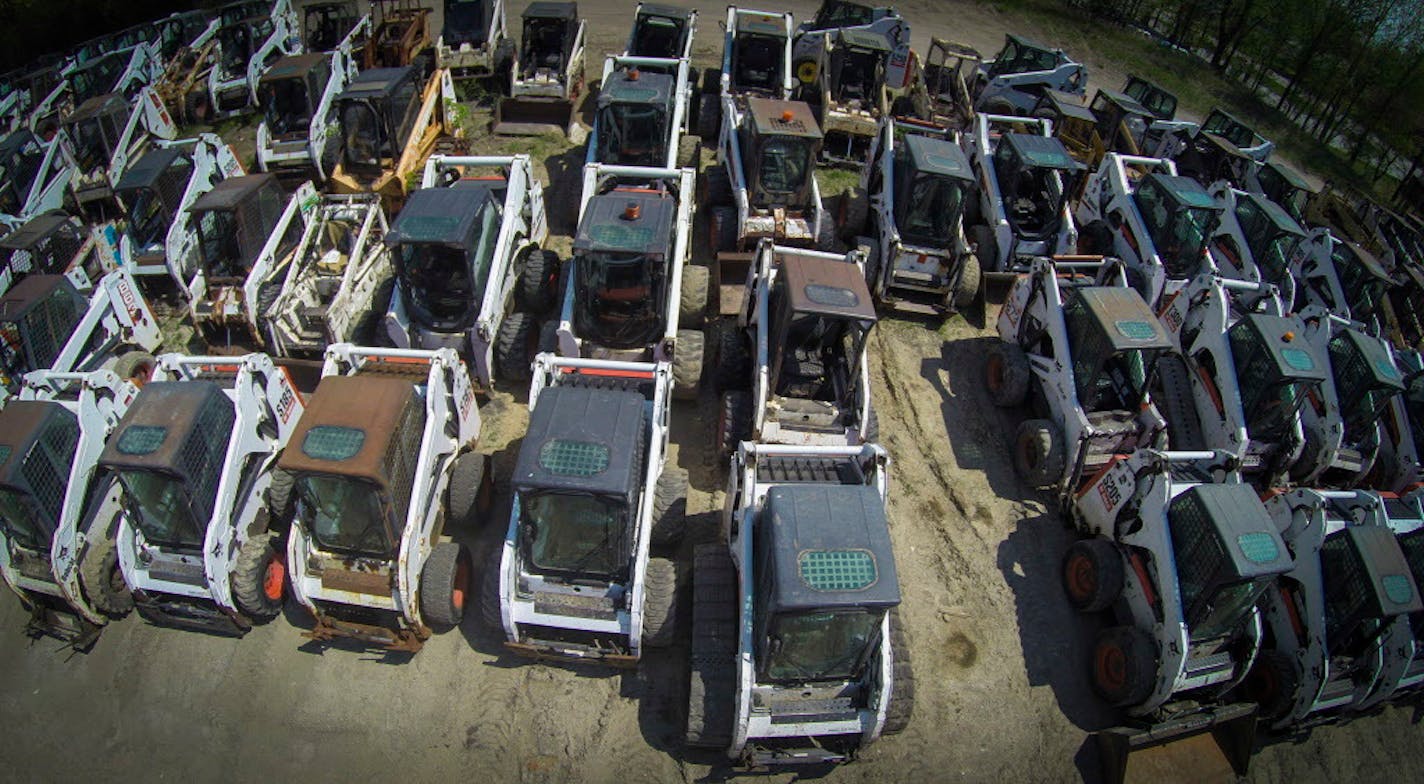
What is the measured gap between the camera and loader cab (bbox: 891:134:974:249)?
11.5 metres

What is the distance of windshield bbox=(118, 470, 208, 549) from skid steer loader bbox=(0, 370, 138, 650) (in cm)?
87

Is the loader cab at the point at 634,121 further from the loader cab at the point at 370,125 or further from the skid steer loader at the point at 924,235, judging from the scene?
the skid steer loader at the point at 924,235

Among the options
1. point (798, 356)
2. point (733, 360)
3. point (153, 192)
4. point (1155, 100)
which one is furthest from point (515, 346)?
point (1155, 100)

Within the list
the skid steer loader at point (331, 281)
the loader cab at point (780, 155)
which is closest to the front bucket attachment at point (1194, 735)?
the loader cab at point (780, 155)

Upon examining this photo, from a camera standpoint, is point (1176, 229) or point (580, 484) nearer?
point (580, 484)

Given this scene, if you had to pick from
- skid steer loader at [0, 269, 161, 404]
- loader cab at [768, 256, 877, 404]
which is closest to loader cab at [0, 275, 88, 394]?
skid steer loader at [0, 269, 161, 404]

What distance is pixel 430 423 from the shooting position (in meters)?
8.11

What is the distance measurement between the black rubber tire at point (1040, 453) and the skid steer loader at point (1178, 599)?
1.08 meters

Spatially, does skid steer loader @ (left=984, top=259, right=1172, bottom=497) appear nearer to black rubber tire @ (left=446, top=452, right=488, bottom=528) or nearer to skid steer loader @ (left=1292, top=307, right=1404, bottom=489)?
skid steer loader @ (left=1292, top=307, right=1404, bottom=489)

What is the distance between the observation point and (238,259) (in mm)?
11203

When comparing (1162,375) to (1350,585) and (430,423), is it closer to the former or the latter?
(1350,585)

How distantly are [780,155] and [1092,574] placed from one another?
7.40m

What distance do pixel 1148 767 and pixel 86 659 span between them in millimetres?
10712

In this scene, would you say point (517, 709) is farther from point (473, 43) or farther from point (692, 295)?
point (473, 43)
